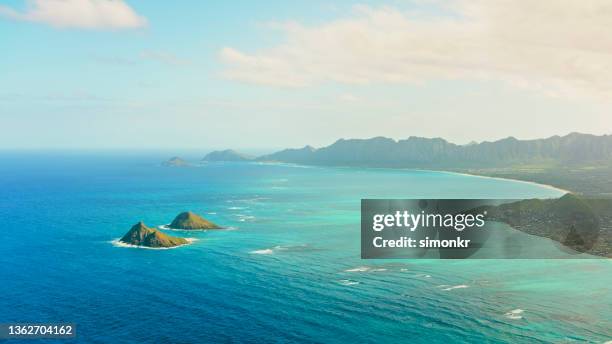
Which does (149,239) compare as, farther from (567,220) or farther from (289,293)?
(567,220)

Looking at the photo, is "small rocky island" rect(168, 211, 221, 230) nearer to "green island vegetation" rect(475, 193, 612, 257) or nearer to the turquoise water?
the turquoise water

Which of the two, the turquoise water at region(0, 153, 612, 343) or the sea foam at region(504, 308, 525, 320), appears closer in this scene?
the turquoise water at region(0, 153, 612, 343)

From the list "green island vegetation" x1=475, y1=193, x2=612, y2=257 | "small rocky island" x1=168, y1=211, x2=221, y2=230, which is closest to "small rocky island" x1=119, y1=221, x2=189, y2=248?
"small rocky island" x1=168, y1=211, x2=221, y2=230

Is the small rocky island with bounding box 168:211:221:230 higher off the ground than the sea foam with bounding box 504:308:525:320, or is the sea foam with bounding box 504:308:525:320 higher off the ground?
the small rocky island with bounding box 168:211:221:230

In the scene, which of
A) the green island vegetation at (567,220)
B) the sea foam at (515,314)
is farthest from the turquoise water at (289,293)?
the green island vegetation at (567,220)

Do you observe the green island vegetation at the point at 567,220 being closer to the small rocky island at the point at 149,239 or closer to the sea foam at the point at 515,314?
the sea foam at the point at 515,314

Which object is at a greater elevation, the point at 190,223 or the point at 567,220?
the point at 567,220

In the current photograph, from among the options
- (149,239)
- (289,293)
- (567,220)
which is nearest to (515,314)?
(289,293)

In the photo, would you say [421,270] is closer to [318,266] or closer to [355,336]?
[318,266]
